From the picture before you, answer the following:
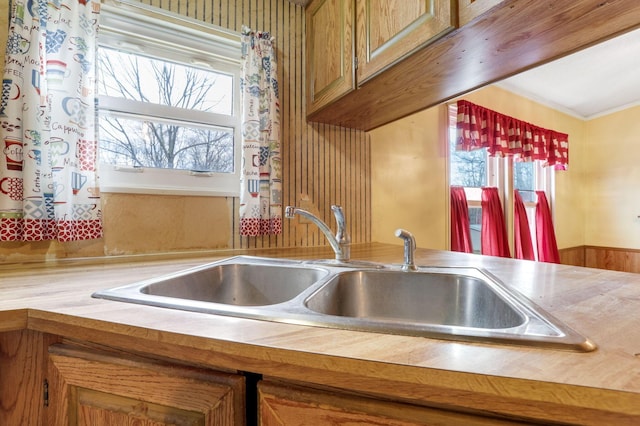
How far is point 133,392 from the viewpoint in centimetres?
47

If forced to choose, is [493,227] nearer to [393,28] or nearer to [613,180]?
[393,28]

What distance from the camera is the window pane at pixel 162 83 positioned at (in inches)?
46.1

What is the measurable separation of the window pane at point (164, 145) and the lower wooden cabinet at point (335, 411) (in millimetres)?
1125

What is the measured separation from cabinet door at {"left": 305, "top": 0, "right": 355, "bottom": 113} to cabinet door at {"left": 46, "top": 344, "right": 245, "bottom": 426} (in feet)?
3.44

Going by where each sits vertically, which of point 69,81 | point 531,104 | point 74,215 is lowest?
point 74,215

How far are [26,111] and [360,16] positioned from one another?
1.15 m

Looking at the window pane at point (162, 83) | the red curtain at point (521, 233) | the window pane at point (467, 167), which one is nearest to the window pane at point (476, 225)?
the window pane at point (467, 167)

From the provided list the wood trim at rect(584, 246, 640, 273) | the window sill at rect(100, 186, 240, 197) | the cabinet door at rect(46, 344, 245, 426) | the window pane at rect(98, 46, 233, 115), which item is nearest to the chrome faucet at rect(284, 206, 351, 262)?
the window sill at rect(100, 186, 240, 197)

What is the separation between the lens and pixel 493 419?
0.32m

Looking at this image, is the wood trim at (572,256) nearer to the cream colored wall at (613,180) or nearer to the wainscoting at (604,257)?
the wainscoting at (604,257)

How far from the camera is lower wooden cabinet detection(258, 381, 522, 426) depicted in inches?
13.1

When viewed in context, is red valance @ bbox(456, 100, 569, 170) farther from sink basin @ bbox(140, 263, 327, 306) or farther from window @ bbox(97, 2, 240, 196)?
sink basin @ bbox(140, 263, 327, 306)

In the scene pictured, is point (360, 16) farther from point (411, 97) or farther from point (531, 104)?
point (531, 104)

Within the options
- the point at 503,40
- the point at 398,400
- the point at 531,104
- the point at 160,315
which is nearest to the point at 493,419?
the point at 398,400
